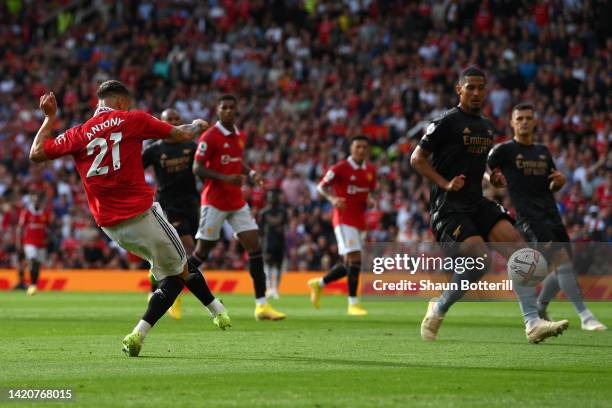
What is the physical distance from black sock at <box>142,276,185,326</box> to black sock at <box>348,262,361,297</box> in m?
7.84

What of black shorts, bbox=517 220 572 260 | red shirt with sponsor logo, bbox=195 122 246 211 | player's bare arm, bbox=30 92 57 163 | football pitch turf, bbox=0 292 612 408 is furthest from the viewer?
red shirt with sponsor logo, bbox=195 122 246 211

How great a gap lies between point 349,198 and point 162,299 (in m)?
8.89

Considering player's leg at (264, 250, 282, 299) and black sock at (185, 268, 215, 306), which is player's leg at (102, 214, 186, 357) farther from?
player's leg at (264, 250, 282, 299)

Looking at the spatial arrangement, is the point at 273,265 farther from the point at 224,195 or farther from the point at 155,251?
the point at 155,251

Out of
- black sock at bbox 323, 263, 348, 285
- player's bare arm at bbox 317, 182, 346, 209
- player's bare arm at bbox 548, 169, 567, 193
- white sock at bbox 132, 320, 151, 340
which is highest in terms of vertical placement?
player's bare arm at bbox 548, 169, 567, 193

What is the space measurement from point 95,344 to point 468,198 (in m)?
3.83

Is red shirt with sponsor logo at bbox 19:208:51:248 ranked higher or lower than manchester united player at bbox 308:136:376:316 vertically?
lower

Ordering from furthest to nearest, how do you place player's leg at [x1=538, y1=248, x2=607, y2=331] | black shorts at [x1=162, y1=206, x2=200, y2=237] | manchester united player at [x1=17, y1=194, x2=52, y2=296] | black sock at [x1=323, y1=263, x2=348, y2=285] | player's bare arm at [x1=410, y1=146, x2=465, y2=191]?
manchester united player at [x1=17, y1=194, x2=52, y2=296] → black sock at [x1=323, y1=263, x2=348, y2=285] → black shorts at [x1=162, y1=206, x2=200, y2=237] → player's leg at [x1=538, y1=248, x2=607, y2=331] → player's bare arm at [x1=410, y1=146, x2=465, y2=191]

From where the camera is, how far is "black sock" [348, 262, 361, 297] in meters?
17.8

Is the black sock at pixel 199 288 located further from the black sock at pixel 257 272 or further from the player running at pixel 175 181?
the player running at pixel 175 181

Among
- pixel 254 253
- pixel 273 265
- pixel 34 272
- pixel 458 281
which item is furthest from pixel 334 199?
pixel 34 272

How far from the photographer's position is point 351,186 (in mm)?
18625

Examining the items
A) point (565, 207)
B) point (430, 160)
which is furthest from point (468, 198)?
point (565, 207)

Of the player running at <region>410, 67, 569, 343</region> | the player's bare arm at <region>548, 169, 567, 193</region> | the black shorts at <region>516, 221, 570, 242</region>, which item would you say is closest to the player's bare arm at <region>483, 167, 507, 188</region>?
the player running at <region>410, 67, 569, 343</region>
